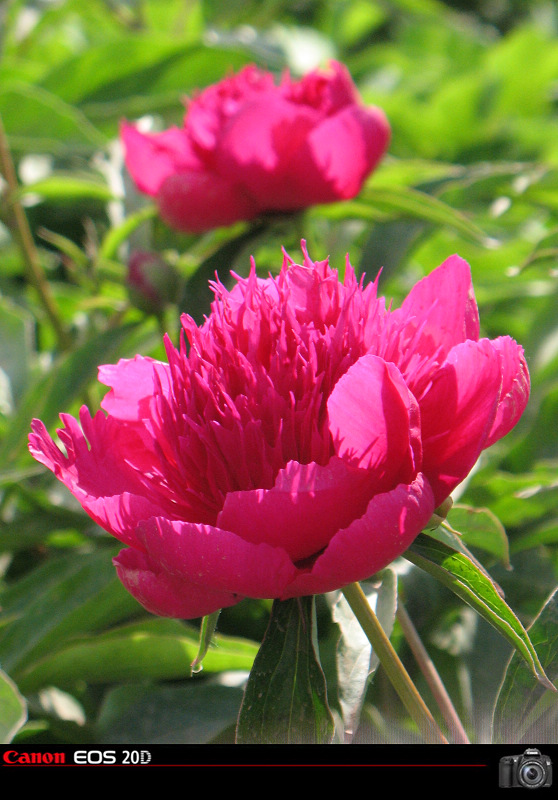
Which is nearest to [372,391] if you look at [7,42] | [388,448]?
[388,448]

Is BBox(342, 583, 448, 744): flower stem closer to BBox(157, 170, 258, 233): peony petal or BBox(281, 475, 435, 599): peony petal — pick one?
BBox(281, 475, 435, 599): peony petal

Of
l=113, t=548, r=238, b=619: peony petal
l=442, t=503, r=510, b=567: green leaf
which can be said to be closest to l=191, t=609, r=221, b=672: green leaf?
l=113, t=548, r=238, b=619: peony petal

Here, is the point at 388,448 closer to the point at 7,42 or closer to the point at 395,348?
the point at 395,348

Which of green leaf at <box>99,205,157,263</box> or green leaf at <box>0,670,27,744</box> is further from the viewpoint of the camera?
green leaf at <box>99,205,157,263</box>

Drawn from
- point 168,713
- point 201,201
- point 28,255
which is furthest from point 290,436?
point 28,255

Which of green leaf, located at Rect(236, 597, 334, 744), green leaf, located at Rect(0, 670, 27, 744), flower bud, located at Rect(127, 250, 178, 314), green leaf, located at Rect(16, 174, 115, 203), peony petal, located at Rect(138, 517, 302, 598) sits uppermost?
green leaf, located at Rect(16, 174, 115, 203)

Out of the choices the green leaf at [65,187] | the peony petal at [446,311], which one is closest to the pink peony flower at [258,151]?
the green leaf at [65,187]
